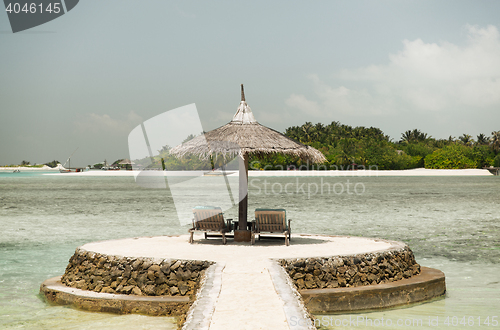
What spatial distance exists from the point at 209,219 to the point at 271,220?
131cm

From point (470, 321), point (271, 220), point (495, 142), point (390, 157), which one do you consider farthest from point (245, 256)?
point (495, 142)

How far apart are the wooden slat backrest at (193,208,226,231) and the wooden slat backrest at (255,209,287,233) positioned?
0.80 metres

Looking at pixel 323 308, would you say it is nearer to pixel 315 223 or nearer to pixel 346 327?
pixel 346 327

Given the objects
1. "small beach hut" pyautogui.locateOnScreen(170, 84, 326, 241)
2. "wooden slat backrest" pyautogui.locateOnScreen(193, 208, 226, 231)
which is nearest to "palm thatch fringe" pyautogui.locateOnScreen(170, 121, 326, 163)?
"small beach hut" pyautogui.locateOnScreen(170, 84, 326, 241)

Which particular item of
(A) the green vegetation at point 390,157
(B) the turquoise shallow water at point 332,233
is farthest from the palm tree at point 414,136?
(B) the turquoise shallow water at point 332,233

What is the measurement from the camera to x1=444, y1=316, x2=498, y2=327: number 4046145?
7926 mm

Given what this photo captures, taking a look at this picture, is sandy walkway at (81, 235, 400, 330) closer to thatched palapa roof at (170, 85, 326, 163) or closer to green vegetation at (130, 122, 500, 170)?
thatched palapa roof at (170, 85, 326, 163)

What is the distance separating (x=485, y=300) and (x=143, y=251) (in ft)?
20.6

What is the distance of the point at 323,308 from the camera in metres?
7.69

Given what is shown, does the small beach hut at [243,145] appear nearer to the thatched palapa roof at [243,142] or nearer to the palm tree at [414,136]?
the thatched palapa roof at [243,142]

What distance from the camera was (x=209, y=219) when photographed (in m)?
10.6

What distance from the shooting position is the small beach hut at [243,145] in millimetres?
10211

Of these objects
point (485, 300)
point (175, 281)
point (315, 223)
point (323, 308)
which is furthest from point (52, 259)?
point (315, 223)

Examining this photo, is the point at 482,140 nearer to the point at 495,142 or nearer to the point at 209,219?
the point at 495,142
